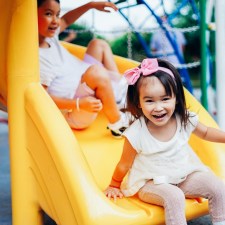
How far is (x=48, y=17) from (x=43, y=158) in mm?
690

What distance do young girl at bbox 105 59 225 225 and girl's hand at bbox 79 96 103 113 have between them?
13.2 inches

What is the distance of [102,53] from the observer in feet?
7.61

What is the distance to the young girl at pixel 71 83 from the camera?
6.60ft

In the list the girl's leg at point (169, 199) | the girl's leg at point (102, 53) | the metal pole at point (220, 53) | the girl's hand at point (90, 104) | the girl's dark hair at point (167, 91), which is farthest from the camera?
the girl's leg at point (102, 53)

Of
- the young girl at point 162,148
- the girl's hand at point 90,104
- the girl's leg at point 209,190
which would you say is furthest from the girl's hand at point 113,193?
the girl's hand at point 90,104

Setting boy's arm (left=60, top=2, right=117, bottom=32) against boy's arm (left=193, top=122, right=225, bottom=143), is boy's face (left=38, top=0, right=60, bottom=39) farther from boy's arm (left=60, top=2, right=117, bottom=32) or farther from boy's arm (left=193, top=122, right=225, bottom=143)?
boy's arm (left=193, top=122, right=225, bottom=143)

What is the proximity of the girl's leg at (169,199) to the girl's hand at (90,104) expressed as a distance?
19.9 inches

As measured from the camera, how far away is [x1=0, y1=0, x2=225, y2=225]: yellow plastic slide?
1421 mm

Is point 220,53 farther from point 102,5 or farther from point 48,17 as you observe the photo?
point 48,17

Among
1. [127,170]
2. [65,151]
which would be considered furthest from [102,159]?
[65,151]

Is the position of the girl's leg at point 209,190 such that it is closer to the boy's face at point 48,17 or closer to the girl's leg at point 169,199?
the girl's leg at point 169,199

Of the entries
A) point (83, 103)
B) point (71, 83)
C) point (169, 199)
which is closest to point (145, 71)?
point (169, 199)

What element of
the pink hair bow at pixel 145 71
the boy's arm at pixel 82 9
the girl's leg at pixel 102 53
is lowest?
the girl's leg at pixel 102 53

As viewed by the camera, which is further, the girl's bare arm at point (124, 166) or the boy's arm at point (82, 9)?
the boy's arm at point (82, 9)
